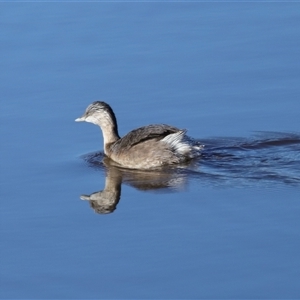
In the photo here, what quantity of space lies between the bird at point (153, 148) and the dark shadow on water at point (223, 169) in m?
0.12

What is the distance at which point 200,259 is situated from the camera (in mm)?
9852

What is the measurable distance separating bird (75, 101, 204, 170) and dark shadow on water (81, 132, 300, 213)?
0.12 m

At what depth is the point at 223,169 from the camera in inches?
499

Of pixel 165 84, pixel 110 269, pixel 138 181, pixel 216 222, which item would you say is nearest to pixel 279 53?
pixel 165 84

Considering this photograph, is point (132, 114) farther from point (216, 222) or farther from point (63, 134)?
point (216, 222)

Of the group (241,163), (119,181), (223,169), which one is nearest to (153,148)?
(119,181)

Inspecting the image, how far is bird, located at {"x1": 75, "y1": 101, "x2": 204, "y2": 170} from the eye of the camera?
1306 centimetres

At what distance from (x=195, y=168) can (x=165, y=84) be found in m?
2.24

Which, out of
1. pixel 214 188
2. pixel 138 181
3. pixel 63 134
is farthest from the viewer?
pixel 63 134

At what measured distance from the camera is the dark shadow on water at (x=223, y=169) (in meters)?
12.1

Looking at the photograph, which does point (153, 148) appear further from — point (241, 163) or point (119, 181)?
point (241, 163)

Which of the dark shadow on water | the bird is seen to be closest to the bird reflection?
the dark shadow on water

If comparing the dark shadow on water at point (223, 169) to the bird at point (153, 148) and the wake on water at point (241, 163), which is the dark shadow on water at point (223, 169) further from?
the bird at point (153, 148)

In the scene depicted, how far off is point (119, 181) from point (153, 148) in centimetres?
73
